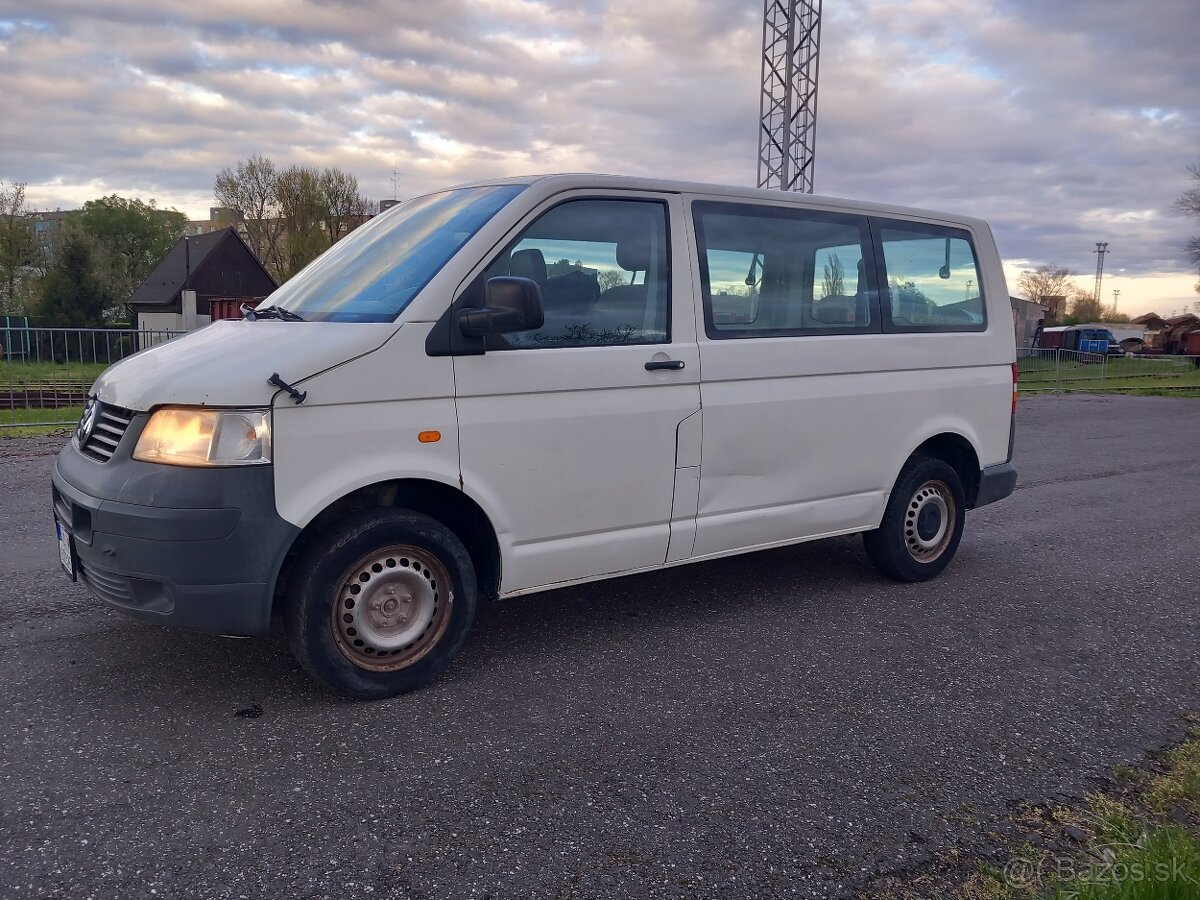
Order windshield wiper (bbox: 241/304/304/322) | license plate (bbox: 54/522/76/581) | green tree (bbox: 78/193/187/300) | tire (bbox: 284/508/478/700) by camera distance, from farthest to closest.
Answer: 1. green tree (bbox: 78/193/187/300)
2. windshield wiper (bbox: 241/304/304/322)
3. license plate (bbox: 54/522/76/581)
4. tire (bbox: 284/508/478/700)

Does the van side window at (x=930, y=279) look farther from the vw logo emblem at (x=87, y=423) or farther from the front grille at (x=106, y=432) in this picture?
the vw logo emblem at (x=87, y=423)

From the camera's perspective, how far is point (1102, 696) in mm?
4211

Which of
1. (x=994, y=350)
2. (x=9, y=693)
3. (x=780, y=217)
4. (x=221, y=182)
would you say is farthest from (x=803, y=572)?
(x=221, y=182)

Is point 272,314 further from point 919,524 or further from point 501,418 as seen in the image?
point 919,524

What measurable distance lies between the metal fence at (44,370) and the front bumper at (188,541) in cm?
868

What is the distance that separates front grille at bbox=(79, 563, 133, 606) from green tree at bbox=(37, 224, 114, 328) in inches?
1902

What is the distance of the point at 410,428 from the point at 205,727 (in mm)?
1342

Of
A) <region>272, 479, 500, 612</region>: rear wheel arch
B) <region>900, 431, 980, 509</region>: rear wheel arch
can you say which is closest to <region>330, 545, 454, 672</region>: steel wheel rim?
<region>272, 479, 500, 612</region>: rear wheel arch

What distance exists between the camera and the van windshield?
Result: 401 cm

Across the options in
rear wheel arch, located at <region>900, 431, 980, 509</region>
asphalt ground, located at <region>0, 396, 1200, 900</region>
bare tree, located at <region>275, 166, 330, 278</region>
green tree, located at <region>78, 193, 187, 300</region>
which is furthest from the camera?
green tree, located at <region>78, 193, 187, 300</region>

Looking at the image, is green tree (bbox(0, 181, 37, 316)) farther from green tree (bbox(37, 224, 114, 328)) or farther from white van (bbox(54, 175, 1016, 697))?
white van (bbox(54, 175, 1016, 697))

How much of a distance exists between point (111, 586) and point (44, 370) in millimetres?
9406

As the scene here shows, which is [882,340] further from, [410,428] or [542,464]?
[410,428]

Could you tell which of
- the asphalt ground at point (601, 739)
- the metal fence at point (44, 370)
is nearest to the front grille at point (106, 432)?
the asphalt ground at point (601, 739)
